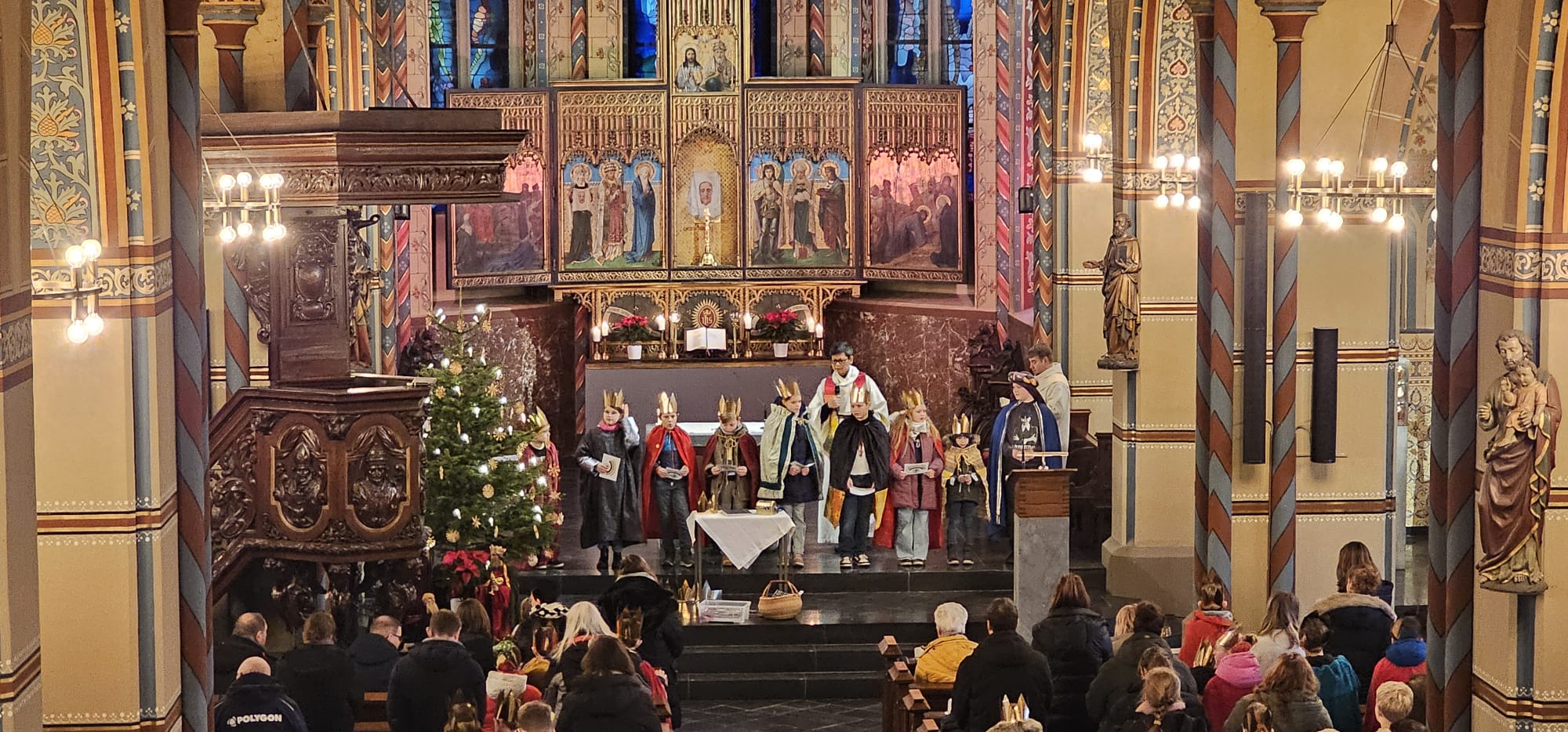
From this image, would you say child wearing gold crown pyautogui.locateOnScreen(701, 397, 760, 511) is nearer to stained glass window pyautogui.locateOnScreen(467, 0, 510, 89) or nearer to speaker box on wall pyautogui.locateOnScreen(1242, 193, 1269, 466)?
speaker box on wall pyautogui.locateOnScreen(1242, 193, 1269, 466)

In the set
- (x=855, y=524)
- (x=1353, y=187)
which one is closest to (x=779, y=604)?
(x=855, y=524)

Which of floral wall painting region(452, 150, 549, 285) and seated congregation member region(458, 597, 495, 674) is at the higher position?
floral wall painting region(452, 150, 549, 285)

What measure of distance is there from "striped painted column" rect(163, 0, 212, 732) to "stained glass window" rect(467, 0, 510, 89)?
13870 mm

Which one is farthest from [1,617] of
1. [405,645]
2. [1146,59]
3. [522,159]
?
[522,159]

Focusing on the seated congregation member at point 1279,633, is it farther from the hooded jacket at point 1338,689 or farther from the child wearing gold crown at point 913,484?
the child wearing gold crown at point 913,484

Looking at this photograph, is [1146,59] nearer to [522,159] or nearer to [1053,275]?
[1053,275]

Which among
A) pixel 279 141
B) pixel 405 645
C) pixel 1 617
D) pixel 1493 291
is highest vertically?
pixel 279 141

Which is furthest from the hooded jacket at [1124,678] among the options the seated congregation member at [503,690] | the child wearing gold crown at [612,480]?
the child wearing gold crown at [612,480]

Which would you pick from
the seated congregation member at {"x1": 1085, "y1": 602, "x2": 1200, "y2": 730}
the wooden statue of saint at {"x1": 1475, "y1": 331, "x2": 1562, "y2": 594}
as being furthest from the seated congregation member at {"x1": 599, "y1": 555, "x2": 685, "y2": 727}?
the wooden statue of saint at {"x1": 1475, "y1": 331, "x2": 1562, "y2": 594}

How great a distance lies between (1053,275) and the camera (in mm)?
20922

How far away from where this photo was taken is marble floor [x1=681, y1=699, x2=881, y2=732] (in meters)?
15.6

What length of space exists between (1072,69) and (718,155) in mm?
6140

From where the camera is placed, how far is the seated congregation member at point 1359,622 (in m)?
12.6

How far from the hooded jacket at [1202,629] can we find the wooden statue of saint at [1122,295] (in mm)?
4934
